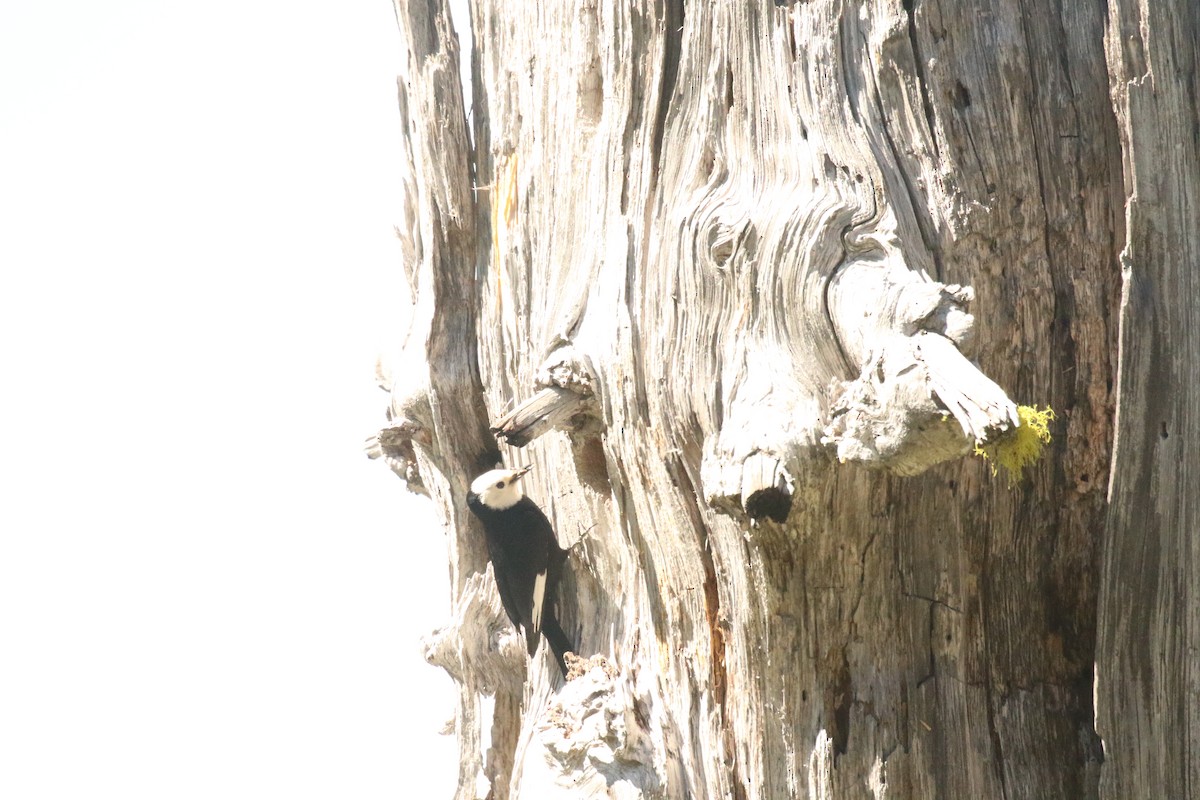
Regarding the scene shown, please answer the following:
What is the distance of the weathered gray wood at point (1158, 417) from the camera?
2227 millimetres

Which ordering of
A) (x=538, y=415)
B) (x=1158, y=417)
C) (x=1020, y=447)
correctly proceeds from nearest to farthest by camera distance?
1. (x=1020, y=447)
2. (x=1158, y=417)
3. (x=538, y=415)

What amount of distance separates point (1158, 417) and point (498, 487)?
1840 mm

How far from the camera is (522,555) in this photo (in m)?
3.36

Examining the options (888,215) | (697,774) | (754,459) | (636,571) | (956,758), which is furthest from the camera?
(636,571)

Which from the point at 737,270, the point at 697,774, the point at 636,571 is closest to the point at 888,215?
the point at 737,270

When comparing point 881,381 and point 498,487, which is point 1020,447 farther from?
point 498,487

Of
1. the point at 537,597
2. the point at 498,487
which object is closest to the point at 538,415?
the point at 498,487

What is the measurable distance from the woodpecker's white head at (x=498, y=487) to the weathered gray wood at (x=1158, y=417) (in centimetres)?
172

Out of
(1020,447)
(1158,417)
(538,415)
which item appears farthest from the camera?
(538,415)

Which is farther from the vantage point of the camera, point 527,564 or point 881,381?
point 527,564

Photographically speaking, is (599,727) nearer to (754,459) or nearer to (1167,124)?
(754,459)

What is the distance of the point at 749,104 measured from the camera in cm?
236

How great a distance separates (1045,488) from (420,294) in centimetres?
201

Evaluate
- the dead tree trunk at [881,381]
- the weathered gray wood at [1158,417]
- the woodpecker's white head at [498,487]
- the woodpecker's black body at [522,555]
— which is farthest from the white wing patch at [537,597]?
the weathered gray wood at [1158,417]
